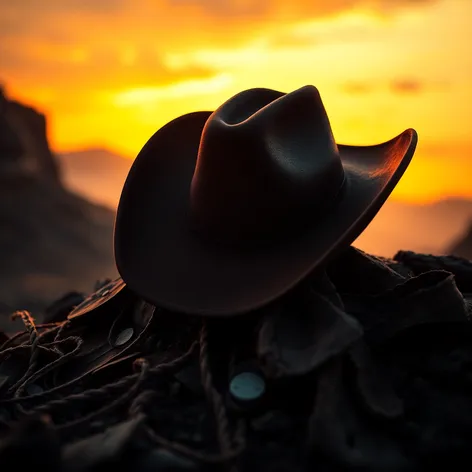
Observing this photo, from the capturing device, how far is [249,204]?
6.38ft

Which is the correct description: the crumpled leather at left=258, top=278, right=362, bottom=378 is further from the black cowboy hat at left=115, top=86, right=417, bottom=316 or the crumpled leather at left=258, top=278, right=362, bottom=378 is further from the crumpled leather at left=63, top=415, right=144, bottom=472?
the crumpled leather at left=63, top=415, right=144, bottom=472

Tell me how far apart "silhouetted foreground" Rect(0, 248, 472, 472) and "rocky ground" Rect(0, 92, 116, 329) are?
29.2 feet

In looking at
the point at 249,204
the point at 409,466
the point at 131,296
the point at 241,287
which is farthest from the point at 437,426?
the point at 131,296

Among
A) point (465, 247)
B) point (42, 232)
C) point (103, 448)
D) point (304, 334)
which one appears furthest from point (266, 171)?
point (42, 232)

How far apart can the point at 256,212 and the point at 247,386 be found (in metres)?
0.55

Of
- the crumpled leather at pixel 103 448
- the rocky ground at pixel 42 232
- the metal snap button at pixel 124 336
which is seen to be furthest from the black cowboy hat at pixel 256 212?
the rocky ground at pixel 42 232

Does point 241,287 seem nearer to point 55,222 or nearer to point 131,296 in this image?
point 131,296

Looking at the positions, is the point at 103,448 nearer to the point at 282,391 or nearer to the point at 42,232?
the point at 282,391

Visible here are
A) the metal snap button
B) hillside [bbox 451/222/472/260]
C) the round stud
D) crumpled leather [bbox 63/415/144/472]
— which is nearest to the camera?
crumpled leather [bbox 63/415/144/472]

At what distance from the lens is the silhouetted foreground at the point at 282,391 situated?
5.15ft

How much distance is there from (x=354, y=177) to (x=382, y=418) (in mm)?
867

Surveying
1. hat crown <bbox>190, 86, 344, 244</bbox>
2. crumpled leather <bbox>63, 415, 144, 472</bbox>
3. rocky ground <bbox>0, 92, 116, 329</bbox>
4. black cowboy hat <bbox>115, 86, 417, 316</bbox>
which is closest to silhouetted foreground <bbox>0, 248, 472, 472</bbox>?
crumpled leather <bbox>63, 415, 144, 472</bbox>

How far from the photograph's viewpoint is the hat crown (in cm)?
192

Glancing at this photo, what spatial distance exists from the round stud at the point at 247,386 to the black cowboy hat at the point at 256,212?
0.19 metres
